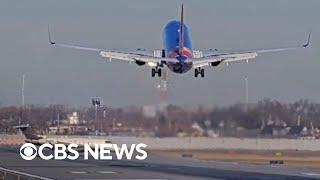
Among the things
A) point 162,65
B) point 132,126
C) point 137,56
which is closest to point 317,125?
point 132,126

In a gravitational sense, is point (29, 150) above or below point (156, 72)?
below

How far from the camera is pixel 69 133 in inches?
2414

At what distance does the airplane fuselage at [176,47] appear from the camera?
208 feet

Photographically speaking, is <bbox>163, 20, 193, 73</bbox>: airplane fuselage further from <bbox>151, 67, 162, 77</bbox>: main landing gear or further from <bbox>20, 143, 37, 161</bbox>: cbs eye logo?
<bbox>20, 143, 37, 161</bbox>: cbs eye logo

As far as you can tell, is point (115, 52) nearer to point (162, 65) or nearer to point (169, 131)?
point (162, 65)

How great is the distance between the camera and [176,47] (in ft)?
254

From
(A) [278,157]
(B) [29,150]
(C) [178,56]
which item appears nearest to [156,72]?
(C) [178,56]

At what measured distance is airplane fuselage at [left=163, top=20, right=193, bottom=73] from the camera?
63.4 m

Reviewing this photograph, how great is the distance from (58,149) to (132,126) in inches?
2468

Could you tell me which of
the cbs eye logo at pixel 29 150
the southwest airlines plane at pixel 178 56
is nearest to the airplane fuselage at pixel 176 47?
the southwest airlines plane at pixel 178 56

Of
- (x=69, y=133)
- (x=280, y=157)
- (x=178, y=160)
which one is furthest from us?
(x=280, y=157)

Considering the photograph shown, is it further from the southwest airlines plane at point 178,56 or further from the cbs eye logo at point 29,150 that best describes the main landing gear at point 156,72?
the cbs eye logo at point 29,150

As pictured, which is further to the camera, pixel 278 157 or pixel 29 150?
pixel 278 157

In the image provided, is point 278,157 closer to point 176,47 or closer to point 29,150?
point 29,150
